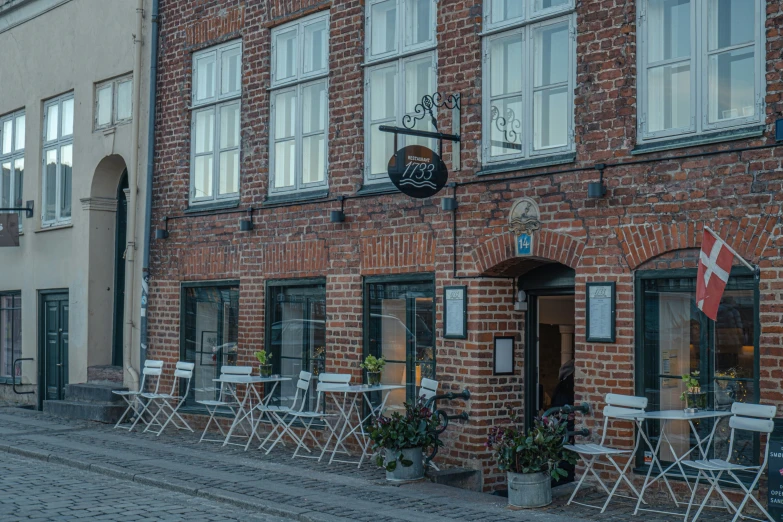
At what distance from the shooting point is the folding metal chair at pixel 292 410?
12945mm

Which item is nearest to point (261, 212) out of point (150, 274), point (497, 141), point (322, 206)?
point (322, 206)

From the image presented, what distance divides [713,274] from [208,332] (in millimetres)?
8457

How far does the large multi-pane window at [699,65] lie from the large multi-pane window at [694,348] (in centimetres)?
134

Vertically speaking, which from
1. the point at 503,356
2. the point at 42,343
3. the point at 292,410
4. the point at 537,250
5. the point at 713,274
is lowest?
the point at 292,410

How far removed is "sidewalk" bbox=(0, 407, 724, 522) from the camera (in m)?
9.42

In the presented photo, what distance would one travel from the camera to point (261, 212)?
46.6 feet

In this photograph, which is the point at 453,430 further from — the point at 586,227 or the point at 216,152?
the point at 216,152

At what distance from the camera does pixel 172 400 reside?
15625mm

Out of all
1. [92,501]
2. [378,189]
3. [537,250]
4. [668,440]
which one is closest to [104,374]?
[378,189]

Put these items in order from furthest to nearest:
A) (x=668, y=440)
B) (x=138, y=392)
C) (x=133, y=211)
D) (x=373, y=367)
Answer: (x=133, y=211) → (x=138, y=392) → (x=373, y=367) → (x=668, y=440)

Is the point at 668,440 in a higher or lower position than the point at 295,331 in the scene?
lower

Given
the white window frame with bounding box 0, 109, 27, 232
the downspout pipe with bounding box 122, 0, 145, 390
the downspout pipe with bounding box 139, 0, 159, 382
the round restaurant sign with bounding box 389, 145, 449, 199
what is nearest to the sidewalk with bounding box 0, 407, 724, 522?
the downspout pipe with bounding box 122, 0, 145, 390

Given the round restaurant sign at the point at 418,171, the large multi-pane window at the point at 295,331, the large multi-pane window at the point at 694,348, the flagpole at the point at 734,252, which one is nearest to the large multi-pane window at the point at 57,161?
the large multi-pane window at the point at 295,331

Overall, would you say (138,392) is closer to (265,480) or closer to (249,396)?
(249,396)
